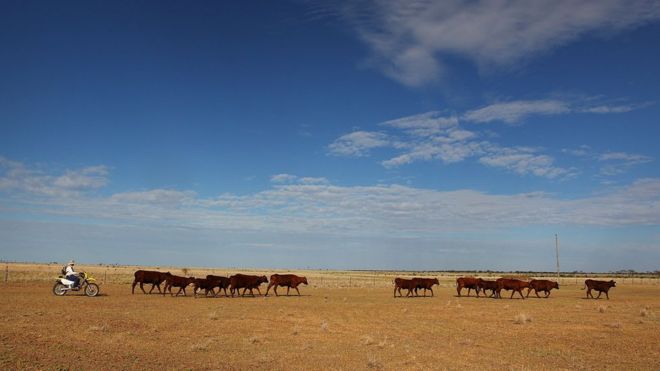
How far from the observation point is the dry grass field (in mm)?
13594

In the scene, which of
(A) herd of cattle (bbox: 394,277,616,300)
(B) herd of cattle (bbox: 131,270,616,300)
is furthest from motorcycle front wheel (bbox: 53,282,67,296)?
(A) herd of cattle (bbox: 394,277,616,300)

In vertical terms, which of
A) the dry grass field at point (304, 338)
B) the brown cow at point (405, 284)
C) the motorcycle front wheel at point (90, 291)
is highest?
the brown cow at point (405, 284)

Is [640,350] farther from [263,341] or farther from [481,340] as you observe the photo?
[263,341]

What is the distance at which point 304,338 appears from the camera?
17.9m

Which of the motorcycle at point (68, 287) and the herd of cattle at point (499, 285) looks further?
the herd of cattle at point (499, 285)

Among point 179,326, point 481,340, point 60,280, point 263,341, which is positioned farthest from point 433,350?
point 60,280

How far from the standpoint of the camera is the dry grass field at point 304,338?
13.6 m

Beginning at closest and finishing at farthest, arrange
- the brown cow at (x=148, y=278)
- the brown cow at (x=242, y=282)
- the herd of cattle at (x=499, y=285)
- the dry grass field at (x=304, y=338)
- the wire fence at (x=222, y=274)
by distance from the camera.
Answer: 1. the dry grass field at (x=304, y=338)
2. the brown cow at (x=148, y=278)
3. the brown cow at (x=242, y=282)
4. the herd of cattle at (x=499, y=285)
5. the wire fence at (x=222, y=274)

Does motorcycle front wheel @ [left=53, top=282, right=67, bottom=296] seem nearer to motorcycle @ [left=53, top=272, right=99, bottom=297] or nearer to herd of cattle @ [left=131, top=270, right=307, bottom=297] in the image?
motorcycle @ [left=53, top=272, right=99, bottom=297]

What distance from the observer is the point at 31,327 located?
16.4m

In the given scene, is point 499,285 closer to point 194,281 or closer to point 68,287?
point 194,281

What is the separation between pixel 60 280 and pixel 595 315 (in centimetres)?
3007

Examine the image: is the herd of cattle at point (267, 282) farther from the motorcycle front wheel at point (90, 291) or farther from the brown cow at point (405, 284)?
the motorcycle front wheel at point (90, 291)

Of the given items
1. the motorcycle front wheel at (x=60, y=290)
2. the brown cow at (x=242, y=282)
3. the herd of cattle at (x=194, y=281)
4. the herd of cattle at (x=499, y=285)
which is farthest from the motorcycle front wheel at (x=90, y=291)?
the herd of cattle at (x=499, y=285)
